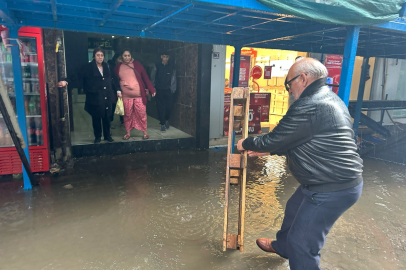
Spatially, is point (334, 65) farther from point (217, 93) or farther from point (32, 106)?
point (32, 106)

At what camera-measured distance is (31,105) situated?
15.7 ft

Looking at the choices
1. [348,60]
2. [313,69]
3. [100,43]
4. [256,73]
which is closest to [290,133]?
[313,69]

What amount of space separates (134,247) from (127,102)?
388cm

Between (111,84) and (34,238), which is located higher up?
(111,84)

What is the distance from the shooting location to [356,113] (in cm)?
731

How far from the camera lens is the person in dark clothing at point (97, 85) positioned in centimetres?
557

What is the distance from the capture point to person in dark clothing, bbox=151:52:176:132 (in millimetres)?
7148

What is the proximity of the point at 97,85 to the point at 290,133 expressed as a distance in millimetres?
4589

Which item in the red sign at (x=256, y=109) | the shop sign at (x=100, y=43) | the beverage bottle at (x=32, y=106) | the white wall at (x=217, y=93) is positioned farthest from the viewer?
the shop sign at (x=100, y=43)

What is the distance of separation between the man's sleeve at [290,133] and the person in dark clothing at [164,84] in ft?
17.2

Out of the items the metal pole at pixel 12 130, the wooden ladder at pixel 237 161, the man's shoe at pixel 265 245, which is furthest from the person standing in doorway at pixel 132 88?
the man's shoe at pixel 265 245

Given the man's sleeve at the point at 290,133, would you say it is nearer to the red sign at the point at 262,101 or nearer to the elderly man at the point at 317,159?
the elderly man at the point at 317,159

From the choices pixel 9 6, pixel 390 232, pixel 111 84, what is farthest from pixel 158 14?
pixel 390 232

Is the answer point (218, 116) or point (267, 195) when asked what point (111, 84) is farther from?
point (267, 195)
